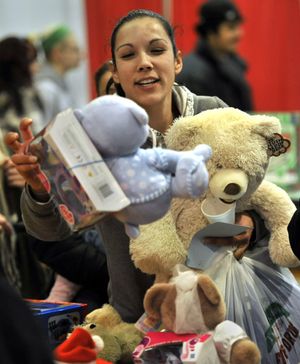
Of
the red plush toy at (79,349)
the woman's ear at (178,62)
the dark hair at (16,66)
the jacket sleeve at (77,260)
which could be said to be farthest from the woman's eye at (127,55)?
the dark hair at (16,66)

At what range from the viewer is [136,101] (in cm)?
187

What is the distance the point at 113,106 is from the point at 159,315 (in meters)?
0.43

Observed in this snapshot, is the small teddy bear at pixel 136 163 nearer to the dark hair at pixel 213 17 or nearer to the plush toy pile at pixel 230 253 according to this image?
the plush toy pile at pixel 230 253

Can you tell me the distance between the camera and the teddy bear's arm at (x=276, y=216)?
1799 millimetres

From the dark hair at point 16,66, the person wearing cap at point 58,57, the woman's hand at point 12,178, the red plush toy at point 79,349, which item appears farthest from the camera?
the person wearing cap at point 58,57

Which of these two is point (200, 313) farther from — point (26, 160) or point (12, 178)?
point (12, 178)

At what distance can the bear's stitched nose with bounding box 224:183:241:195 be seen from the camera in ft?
5.50

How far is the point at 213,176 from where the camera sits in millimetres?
1709

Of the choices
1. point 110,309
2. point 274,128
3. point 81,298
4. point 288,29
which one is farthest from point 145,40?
point 288,29

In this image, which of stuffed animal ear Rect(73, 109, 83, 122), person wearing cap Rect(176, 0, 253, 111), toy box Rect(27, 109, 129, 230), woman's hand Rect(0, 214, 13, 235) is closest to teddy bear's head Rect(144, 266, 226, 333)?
toy box Rect(27, 109, 129, 230)

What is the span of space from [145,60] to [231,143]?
0.91ft

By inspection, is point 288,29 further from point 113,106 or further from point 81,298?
point 113,106

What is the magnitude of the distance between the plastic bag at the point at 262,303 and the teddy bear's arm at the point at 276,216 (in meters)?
0.05

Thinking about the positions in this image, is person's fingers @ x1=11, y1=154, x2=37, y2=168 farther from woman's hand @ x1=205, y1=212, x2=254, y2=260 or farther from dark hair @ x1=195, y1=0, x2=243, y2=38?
dark hair @ x1=195, y1=0, x2=243, y2=38
